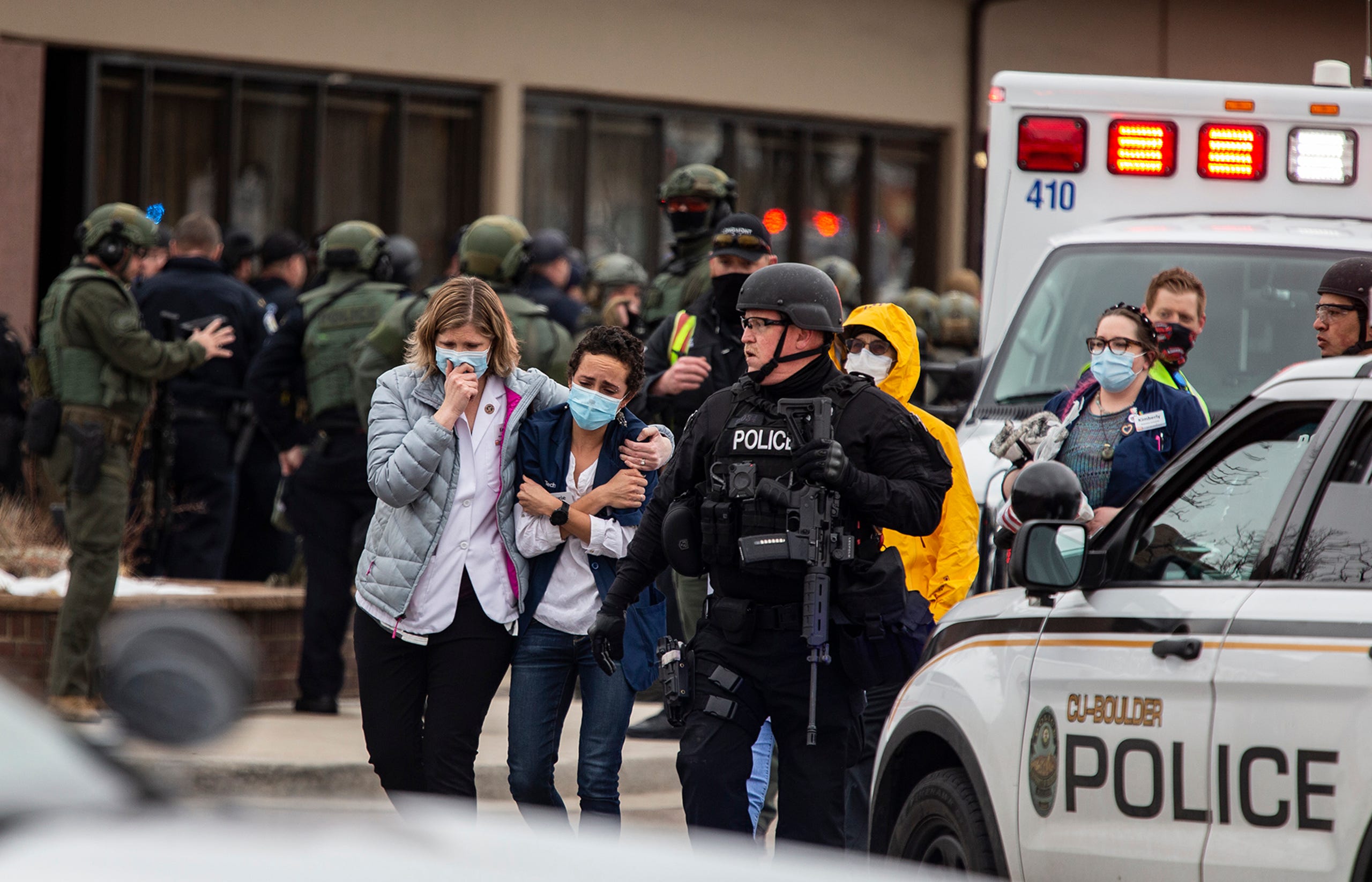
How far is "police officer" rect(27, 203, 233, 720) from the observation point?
8.51 metres

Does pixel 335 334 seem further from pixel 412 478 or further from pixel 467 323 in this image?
pixel 412 478

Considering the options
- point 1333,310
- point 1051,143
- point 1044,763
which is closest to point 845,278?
point 1051,143

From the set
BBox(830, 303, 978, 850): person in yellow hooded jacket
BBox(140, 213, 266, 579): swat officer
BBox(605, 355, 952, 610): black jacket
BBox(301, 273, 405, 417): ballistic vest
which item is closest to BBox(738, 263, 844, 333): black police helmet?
BBox(605, 355, 952, 610): black jacket

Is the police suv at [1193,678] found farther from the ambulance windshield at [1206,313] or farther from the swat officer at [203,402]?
the swat officer at [203,402]

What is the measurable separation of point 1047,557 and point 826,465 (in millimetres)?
899

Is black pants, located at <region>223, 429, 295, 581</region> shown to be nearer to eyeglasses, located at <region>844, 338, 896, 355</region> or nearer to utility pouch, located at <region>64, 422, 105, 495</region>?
utility pouch, located at <region>64, 422, 105, 495</region>

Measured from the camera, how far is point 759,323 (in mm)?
5480

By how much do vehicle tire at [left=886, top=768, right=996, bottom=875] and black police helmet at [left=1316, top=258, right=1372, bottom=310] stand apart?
2385 mm

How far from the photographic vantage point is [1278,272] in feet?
25.6

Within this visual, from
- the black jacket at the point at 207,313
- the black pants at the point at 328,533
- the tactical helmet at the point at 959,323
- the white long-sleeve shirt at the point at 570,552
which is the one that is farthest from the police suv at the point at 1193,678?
the tactical helmet at the point at 959,323

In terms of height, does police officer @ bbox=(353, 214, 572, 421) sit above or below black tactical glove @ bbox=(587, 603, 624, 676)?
above

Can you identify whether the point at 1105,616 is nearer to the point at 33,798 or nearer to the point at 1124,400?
the point at 1124,400

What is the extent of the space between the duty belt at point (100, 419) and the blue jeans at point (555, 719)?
3500mm

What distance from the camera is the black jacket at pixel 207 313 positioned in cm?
1068
